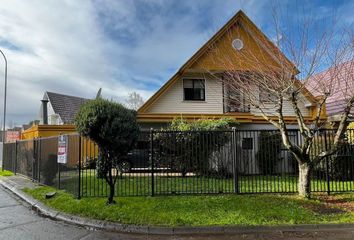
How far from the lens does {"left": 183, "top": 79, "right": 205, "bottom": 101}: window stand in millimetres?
20094

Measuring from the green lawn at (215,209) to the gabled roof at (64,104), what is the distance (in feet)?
79.6

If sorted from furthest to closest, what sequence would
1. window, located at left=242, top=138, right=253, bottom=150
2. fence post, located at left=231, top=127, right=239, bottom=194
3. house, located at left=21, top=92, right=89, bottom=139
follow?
house, located at left=21, top=92, right=89, bottom=139 → window, located at left=242, top=138, right=253, bottom=150 → fence post, located at left=231, top=127, right=239, bottom=194

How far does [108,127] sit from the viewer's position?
9.22 m

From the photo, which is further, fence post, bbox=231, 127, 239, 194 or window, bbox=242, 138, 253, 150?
window, bbox=242, 138, 253, 150

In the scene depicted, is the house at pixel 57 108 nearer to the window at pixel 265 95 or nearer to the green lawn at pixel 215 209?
the window at pixel 265 95

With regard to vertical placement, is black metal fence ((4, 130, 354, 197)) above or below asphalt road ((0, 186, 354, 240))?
above

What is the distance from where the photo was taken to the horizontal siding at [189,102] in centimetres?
1962

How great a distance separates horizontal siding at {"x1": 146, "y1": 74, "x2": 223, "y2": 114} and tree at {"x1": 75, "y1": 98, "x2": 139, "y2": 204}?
9.67 m

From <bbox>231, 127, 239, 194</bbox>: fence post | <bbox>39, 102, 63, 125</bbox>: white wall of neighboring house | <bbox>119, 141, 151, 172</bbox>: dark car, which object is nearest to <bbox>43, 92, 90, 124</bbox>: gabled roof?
<bbox>39, 102, 63, 125</bbox>: white wall of neighboring house

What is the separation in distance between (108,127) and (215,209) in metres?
3.62

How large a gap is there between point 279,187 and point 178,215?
4768mm

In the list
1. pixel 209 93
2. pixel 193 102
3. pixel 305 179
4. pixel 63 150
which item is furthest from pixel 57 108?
pixel 305 179

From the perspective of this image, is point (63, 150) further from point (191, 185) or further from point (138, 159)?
point (191, 185)

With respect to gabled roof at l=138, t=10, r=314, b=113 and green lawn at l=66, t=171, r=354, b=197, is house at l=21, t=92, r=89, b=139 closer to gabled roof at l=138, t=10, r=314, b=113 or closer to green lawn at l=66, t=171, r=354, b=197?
gabled roof at l=138, t=10, r=314, b=113
